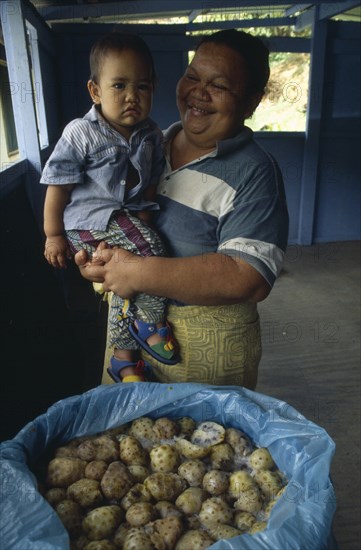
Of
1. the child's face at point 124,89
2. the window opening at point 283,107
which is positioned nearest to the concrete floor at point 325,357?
the child's face at point 124,89

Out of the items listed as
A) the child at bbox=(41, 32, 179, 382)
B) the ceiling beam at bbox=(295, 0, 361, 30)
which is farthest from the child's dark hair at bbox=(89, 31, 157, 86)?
the ceiling beam at bbox=(295, 0, 361, 30)

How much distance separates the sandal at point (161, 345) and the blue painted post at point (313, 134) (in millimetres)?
4759

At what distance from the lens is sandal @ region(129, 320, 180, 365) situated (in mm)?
1402

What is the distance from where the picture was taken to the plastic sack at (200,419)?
0.85m

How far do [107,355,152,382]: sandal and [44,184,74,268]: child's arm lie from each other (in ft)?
1.26

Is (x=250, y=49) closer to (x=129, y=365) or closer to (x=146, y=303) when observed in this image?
(x=146, y=303)

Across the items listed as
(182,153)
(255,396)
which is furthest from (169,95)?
(255,396)

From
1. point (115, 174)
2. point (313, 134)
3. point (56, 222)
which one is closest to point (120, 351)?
point (56, 222)

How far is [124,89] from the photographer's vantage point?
1.30m

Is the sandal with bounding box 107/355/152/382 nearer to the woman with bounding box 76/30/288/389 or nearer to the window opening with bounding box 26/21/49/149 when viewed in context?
the woman with bounding box 76/30/288/389

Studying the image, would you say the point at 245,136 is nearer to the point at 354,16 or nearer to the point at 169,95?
the point at 169,95

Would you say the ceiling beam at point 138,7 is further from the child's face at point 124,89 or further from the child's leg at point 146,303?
the child's leg at point 146,303

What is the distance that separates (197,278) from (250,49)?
25.1 inches

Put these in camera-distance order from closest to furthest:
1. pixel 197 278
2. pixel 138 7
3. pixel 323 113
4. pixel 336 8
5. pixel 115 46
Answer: pixel 197 278 < pixel 115 46 < pixel 138 7 < pixel 336 8 < pixel 323 113
